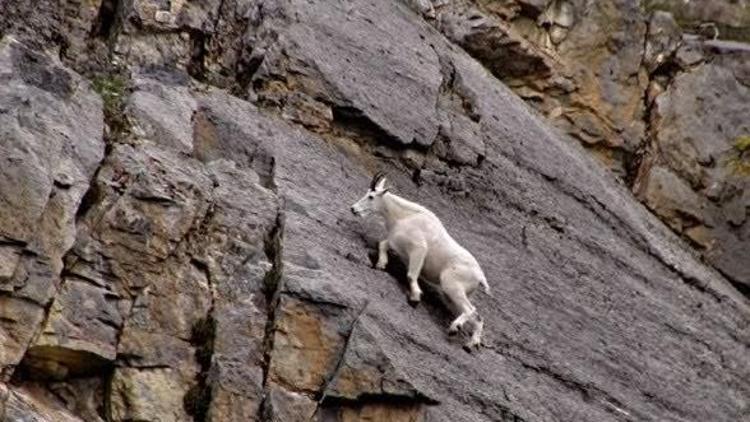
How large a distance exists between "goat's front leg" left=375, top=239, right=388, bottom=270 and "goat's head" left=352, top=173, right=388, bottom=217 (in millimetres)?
477

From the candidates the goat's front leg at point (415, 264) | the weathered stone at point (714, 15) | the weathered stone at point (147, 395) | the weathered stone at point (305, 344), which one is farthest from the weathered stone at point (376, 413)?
the weathered stone at point (714, 15)

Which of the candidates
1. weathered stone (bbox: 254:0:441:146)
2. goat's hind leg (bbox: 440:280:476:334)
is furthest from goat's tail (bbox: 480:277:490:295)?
weathered stone (bbox: 254:0:441:146)

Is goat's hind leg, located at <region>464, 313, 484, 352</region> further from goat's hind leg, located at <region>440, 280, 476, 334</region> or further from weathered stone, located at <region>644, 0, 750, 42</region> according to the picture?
weathered stone, located at <region>644, 0, 750, 42</region>

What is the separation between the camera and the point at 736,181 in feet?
85.1

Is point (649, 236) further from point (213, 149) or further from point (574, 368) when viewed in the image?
point (213, 149)

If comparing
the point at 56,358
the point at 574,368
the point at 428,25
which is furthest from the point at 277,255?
the point at 428,25

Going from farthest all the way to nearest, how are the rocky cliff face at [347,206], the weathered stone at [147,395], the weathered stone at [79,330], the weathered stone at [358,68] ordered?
the weathered stone at [358,68] → the rocky cliff face at [347,206] → the weathered stone at [147,395] → the weathered stone at [79,330]

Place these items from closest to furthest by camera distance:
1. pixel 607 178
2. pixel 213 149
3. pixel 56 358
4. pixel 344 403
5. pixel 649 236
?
pixel 56 358 < pixel 344 403 < pixel 213 149 < pixel 649 236 < pixel 607 178

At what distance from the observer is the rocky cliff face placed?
532 inches

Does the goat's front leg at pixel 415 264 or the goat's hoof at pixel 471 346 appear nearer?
the goat's hoof at pixel 471 346

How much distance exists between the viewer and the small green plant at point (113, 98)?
15656 mm

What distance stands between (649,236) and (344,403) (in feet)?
33.4


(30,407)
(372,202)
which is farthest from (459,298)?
(30,407)

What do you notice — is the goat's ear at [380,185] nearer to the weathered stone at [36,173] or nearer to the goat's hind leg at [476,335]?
the goat's hind leg at [476,335]
